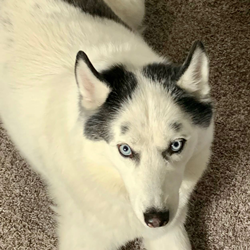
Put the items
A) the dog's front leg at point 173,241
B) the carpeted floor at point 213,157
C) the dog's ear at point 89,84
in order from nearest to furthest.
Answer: the dog's ear at point 89,84, the dog's front leg at point 173,241, the carpeted floor at point 213,157

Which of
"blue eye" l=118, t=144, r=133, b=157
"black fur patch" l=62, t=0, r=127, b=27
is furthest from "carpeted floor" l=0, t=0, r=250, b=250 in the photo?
"blue eye" l=118, t=144, r=133, b=157

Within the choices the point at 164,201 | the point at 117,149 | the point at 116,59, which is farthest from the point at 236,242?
the point at 116,59

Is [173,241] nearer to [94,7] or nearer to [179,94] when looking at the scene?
[179,94]

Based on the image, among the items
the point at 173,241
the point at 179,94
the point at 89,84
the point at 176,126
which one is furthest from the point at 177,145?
the point at 173,241

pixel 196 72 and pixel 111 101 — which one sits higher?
pixel 196 72

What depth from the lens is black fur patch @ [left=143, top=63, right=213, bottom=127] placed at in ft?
3.92

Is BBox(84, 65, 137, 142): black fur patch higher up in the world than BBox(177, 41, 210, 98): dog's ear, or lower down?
lower down

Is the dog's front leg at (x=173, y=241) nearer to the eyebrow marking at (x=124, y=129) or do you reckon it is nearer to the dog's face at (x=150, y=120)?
the dog's face at (x=150, y=120)

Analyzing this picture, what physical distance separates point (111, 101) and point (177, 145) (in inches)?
9.8

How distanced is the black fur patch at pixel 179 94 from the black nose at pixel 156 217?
304 mm

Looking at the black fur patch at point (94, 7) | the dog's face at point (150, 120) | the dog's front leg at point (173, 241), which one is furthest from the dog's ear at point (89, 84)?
the dog's front leg at point (173, 241)

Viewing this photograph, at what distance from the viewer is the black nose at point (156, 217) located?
1.14 m

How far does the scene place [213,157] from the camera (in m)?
1.97

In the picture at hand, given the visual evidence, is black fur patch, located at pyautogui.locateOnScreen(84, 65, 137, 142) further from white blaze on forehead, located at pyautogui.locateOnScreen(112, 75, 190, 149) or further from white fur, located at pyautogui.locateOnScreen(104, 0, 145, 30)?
white fur, located at pyautogui.locateOnScreen(104, 0, 145, 30)
